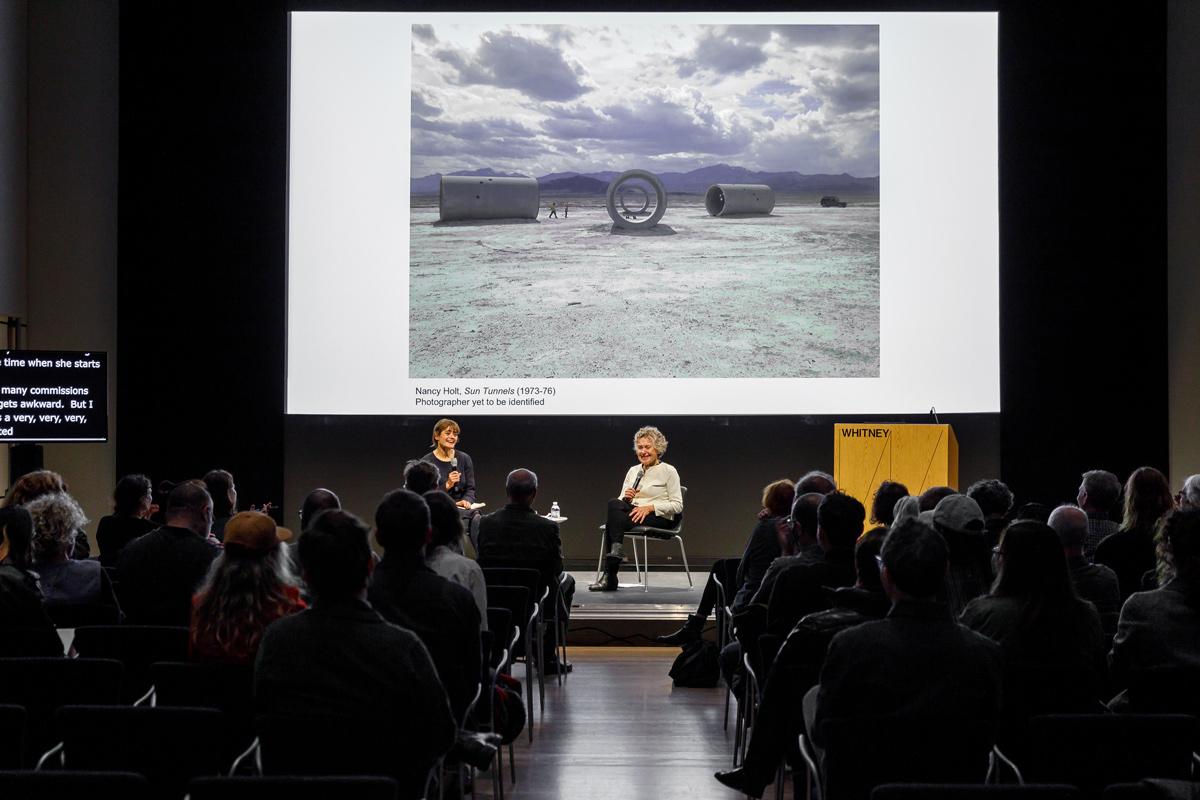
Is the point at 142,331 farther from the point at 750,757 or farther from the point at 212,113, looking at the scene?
the point at 750,757

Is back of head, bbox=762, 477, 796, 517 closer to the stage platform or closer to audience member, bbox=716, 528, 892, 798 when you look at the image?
audience member, bbox=716, 528, 892, 798

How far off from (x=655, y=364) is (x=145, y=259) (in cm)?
394

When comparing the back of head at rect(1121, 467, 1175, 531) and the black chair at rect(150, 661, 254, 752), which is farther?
the back of head at rect(1121, 467, 1175, 531)

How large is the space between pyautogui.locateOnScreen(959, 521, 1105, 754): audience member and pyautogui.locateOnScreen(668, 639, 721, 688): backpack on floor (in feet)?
10.6

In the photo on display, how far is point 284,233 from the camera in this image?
29.8 feet

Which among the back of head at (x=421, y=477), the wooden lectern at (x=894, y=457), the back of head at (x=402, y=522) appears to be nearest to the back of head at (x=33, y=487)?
the back of head at (x=421, y=477)

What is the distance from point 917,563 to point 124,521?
3.83 metres

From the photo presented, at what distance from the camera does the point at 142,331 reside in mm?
9117

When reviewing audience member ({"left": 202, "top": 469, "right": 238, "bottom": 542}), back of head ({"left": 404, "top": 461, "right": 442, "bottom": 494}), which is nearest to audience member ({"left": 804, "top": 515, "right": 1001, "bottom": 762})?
back of head ({"left": 404, "top": 461, "right": 442, "bottom": 494})

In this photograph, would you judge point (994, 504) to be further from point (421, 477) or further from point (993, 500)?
point (421, 477)

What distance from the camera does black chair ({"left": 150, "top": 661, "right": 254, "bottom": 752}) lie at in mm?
3008

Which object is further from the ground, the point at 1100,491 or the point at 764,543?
the point at 1100,491

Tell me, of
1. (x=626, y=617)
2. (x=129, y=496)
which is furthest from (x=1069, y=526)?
(x=129, y=496)
